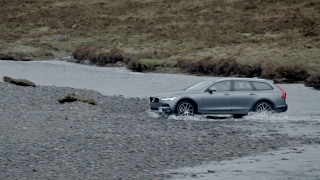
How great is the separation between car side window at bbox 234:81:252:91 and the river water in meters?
0.98

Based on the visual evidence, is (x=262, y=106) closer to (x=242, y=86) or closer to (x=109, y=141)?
(x=242, y=86)

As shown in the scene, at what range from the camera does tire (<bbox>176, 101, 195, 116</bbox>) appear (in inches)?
882

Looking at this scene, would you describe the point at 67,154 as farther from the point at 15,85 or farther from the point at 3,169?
the point at 15,85

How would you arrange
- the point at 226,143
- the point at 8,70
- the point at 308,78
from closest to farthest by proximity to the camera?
1. the point at 226,143
2. the point at 308,78
3. the point at 8,70

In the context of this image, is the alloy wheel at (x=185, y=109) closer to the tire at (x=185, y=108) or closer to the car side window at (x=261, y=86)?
the tire at (x=185, y=108)

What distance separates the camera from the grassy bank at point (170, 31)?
50.0 metres

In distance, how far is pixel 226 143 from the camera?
18422mm

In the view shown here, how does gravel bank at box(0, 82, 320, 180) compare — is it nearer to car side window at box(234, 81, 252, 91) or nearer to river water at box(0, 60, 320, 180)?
river water at box(0, 60, 320, 180)

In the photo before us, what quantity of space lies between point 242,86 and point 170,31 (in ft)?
140

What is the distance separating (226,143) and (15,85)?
16.8m

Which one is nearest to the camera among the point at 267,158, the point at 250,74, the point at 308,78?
the point at 267,158

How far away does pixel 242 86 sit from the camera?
74.9 feet

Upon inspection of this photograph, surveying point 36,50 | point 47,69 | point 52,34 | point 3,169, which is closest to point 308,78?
point 47,69

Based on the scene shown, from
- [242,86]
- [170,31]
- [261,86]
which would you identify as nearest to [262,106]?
[261,86]
